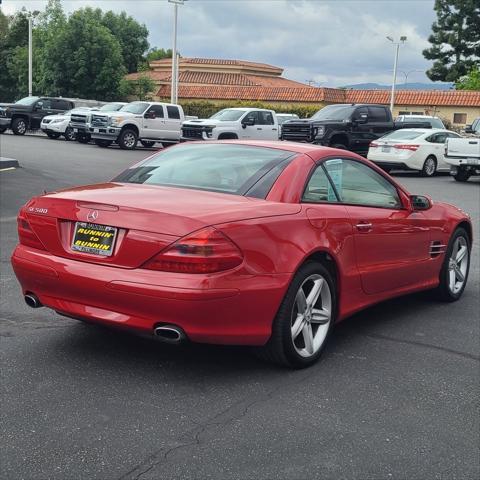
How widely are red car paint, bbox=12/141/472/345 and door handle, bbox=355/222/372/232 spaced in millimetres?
74

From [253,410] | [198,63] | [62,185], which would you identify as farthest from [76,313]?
[198,63]

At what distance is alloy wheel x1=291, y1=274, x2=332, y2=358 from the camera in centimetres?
479

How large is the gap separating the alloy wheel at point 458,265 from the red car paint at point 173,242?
2052 mm

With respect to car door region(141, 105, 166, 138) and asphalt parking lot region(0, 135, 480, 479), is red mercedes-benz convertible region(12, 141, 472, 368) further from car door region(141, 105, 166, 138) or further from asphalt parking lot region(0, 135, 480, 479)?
car door region(141, 105, 166, 138)

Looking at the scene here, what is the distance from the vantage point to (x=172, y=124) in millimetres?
30328

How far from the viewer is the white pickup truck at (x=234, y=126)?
26.8 meters

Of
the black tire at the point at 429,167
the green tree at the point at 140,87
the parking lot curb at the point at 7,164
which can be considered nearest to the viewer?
the parking lot curb at the point at 7,164

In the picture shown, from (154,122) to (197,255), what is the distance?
2626 cm

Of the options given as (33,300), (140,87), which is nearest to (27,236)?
(33,300)

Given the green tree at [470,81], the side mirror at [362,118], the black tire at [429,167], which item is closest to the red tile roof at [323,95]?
the green tree at [470,81]

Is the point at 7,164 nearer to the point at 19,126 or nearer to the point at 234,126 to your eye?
the point at 234,126

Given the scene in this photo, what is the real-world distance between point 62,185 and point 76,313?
11.0 m

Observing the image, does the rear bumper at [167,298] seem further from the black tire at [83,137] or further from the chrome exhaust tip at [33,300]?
the black tire at [83,137]

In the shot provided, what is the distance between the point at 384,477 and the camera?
11.2 ft
